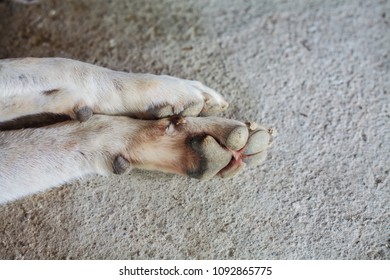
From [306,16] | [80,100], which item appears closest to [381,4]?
[306,16]

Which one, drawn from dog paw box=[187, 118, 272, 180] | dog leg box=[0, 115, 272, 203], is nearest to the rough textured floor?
dog leg box=[0, 115, 272, 203]

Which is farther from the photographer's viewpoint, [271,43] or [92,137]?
[271,43]

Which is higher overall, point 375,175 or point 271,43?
point 271,43

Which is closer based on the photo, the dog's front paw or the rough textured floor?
the dog's front paw

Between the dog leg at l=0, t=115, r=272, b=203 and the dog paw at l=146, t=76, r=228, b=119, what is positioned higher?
the dog paw at l=146, t=76, r=228, b=119

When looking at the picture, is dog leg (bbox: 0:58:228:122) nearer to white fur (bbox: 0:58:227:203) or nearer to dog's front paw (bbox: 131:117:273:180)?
white fur (bbox: 0:58:227:203)

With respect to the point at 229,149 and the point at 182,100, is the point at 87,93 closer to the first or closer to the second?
the point at 182,100

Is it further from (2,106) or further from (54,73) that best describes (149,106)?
(2,106)

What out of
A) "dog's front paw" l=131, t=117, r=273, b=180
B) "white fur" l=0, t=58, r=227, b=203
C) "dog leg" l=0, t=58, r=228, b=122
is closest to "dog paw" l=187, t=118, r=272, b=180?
"dog's front paw" l=131, t=117, r=273, b=180
